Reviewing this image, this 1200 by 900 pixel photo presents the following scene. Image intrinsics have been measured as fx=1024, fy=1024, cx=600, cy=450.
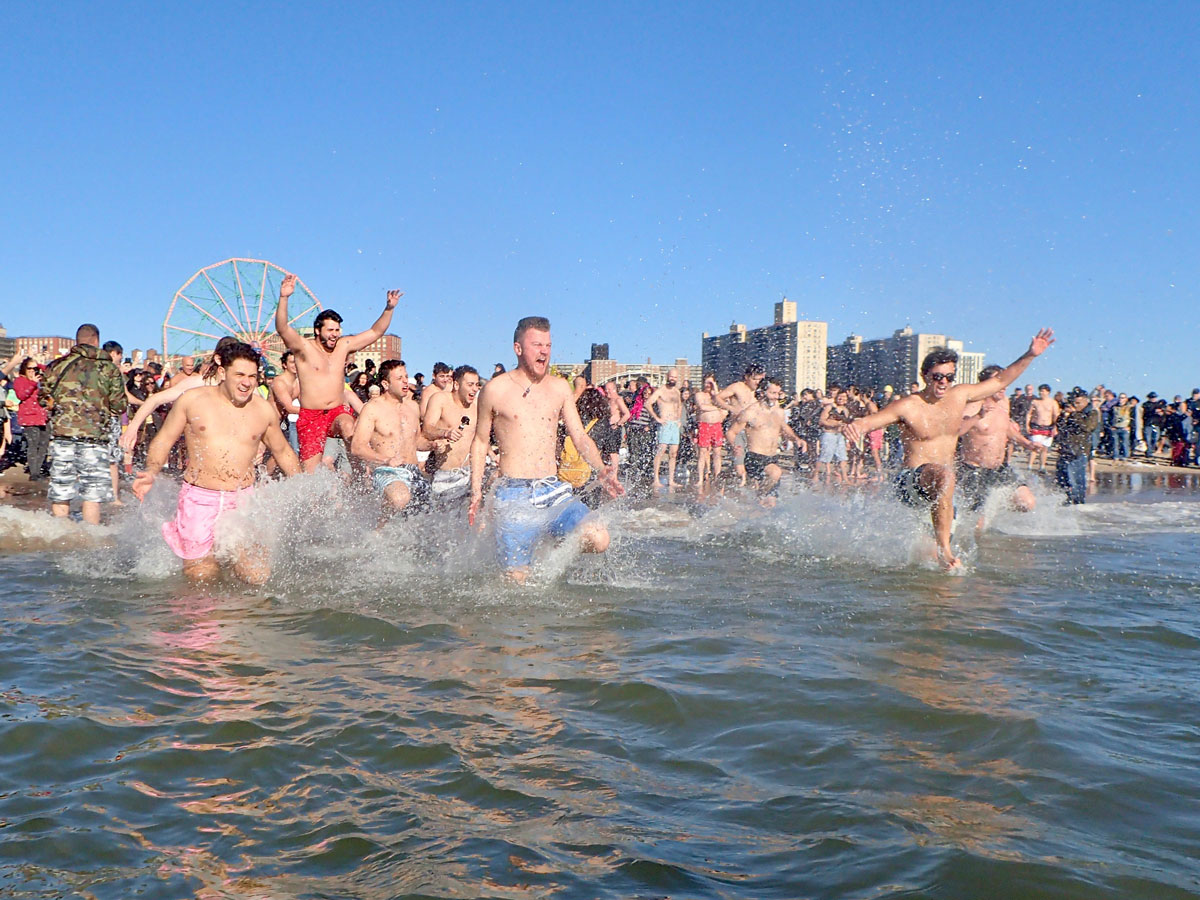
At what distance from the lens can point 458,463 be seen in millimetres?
7898

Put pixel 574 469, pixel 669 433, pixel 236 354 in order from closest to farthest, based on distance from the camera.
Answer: pixel 236 354 → pixel 574 469 → pixel 669 433

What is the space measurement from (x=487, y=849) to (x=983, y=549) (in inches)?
268

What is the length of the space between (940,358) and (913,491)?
96cm

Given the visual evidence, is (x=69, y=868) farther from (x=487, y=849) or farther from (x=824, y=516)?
(x=824, y=516)

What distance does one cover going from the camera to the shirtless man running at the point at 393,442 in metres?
7.79

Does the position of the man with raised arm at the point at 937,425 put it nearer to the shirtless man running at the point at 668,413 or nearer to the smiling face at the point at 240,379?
the smiling face at the point at 240,379

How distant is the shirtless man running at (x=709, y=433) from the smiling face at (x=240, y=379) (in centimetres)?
927

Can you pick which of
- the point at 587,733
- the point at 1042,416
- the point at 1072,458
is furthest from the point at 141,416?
the point at 1042,416

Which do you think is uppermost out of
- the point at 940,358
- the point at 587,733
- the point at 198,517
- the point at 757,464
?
the point at 940,358

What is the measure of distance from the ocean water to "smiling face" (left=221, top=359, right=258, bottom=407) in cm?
69

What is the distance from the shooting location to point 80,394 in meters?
8.48

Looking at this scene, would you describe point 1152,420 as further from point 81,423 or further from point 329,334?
point 81,423

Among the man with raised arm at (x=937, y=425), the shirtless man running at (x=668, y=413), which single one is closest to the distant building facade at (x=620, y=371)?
the shirtless man running at (x=668, y=413)

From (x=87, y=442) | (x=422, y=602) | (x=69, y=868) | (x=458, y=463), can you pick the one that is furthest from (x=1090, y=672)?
(x=87, y=442)
